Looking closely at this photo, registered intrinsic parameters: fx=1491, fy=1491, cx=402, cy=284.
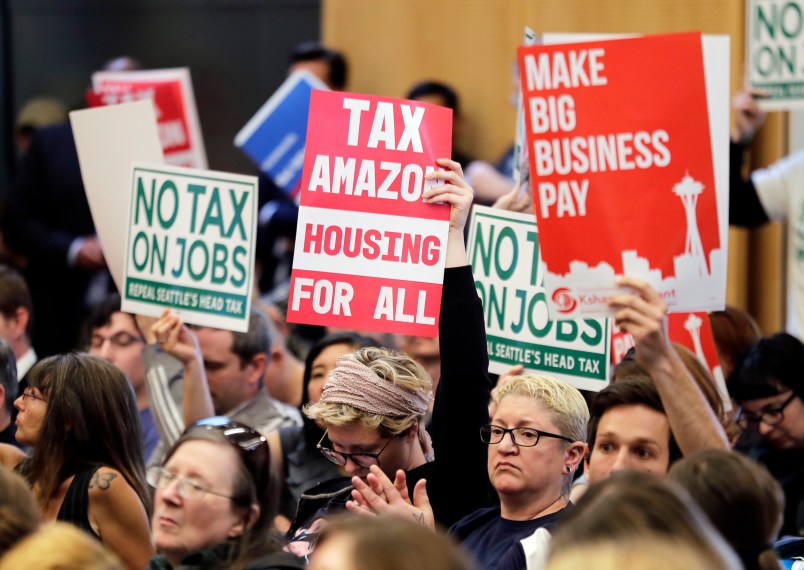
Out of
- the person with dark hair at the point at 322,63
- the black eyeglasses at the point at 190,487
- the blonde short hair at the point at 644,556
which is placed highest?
the person with dark hair at the point at 322,63

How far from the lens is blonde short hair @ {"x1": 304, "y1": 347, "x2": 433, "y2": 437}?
13.4 feet

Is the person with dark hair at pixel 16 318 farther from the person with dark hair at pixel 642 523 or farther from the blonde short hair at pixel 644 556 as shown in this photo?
the blonde short hair at pixel 644 556

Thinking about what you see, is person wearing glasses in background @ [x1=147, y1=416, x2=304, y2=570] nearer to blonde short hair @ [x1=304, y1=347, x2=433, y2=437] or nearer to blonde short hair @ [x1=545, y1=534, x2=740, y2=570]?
blonde short hair @ [x1=304, y1=347, x2=433, y2=437]

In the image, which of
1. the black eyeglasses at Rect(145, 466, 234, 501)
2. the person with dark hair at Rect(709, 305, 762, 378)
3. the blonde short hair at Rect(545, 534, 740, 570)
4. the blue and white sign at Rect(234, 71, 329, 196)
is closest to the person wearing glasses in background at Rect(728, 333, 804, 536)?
the person with dark hair at Rect(709, 305, 762, 378)

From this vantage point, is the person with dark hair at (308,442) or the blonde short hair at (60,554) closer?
the blonde short hair at (60,554)

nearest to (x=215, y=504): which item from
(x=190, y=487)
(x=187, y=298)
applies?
(x=190, y=487)

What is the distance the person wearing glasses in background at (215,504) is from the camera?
3379 millimetres

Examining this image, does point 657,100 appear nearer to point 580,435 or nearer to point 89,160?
point 580,435

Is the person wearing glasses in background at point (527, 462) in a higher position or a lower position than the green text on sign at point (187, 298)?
lower

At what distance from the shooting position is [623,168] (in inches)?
172

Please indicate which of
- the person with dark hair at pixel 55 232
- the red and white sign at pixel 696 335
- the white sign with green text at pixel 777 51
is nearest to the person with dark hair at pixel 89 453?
the red and white sign at pixel 696 335

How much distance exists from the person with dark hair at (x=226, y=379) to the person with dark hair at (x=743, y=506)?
2891 mm

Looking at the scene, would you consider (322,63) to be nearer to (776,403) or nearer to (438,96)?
(438,96)

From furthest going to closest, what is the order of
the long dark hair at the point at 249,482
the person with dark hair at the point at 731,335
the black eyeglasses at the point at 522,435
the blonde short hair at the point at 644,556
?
the person with dark hair at the point at 731,335
the black eyeglasses at the point at 522,435
the long dark hair at the point at 249,482
the blonde short hair at the point at 644,556
